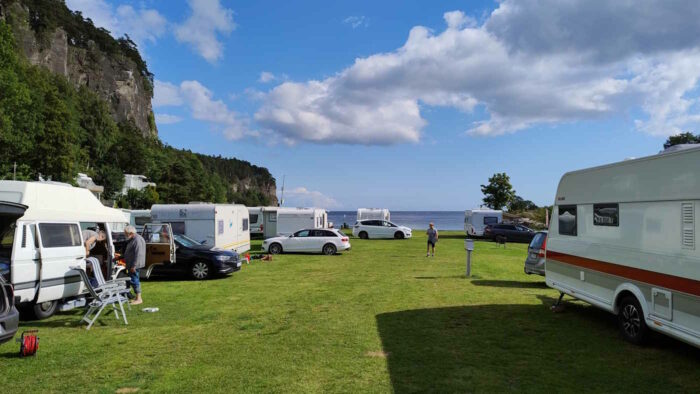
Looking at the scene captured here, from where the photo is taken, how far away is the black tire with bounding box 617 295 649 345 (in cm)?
677

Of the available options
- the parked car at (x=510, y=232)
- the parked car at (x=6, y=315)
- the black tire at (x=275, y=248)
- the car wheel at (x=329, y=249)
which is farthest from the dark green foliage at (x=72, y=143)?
the parked car at (x=510, y=232)

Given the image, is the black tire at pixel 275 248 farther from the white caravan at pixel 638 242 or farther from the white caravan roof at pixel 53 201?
the white caravan at pixel 638 242

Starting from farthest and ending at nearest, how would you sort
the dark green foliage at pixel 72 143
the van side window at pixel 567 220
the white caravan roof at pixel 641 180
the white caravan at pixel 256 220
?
the white caravan at pixel 256 220 → the dark green foliage at pixel 72 143 → the van side window at pixel 567 220 → the white caravan roof at pixel 641 180

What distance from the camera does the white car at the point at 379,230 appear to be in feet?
113

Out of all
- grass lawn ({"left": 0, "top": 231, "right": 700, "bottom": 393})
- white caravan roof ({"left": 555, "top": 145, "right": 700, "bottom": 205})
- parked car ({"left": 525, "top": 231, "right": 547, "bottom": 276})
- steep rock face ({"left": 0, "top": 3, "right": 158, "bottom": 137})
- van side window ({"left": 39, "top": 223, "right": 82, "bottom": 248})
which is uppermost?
steep rock face ({"left": 0, "top": 3, "right": 158, "bottom": 137})

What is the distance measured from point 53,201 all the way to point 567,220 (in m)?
9.70

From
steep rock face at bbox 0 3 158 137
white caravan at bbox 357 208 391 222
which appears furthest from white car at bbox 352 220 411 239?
steep rock face at bbox 0 3 158 137

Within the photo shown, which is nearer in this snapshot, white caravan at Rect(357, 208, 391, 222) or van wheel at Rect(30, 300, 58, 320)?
van wheel at Rect(30, 300, 58, 320)

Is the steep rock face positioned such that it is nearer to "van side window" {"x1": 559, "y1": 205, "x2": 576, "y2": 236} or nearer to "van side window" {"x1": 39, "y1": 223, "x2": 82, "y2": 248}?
"van side window" {"x1": 39, "y1": 223, "x2": 82, "y2": 248}

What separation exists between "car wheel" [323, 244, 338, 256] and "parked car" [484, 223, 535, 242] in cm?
1427

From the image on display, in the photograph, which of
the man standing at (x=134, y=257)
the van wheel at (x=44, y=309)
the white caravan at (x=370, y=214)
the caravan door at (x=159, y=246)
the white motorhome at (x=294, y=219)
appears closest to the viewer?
the van wheel at (x=44, y=309)

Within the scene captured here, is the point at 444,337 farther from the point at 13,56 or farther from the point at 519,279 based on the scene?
the point at 13,56

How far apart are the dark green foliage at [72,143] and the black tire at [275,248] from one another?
21.6 meters

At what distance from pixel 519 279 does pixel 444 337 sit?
307 inches
